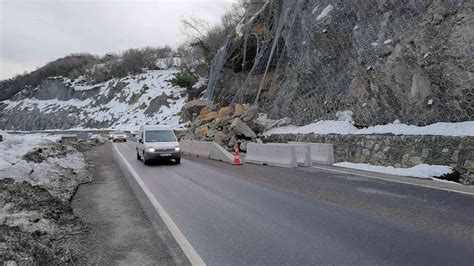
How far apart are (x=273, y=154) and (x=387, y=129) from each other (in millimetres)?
4726

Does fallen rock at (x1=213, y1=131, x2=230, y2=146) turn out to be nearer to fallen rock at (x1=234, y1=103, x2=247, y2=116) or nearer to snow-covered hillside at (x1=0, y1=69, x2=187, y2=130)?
fallen rock at (x1=234, y1=103, x2=247, y2=116)

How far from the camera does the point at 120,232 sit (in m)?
6.59

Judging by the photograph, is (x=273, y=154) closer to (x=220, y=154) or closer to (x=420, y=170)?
(x=220, y=154)

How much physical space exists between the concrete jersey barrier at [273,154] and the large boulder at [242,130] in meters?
8.18

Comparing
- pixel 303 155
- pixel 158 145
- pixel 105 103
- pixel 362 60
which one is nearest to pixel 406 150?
pixel 303 155

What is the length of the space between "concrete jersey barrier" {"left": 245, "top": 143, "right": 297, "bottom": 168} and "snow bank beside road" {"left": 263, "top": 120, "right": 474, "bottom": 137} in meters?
3.60

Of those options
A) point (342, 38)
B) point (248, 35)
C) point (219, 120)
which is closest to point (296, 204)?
point (342, 38)

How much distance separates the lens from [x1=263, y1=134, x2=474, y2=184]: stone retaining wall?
1205 cm

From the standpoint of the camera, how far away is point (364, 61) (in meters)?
21.3

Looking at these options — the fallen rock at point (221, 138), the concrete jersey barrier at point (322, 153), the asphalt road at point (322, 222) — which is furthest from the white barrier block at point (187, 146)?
the asphalt road at point (322, 222)

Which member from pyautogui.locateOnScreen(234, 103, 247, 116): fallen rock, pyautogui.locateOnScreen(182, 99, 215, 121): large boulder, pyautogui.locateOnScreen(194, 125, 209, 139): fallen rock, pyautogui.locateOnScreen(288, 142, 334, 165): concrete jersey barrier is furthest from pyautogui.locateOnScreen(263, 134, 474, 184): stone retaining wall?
pyautogui.locateOnScreen(182, 99, 215, 121): large boulder

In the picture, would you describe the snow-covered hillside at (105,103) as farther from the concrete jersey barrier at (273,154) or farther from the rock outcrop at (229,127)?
the concrete jersey barrier at (273,154)

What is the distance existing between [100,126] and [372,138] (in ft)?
294

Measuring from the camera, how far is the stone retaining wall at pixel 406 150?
12.0 metres
